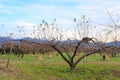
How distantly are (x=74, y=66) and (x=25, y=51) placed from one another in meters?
13.5

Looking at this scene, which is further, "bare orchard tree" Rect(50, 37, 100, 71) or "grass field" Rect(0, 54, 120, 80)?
"bare orchard tree" Rect(50, 37, 100, 71)

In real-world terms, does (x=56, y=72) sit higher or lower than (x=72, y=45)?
lower

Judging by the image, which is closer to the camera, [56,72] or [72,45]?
[56,72]

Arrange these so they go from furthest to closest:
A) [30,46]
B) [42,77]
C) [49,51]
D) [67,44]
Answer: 1. [30,46]
2. [49,51]
3. [67,44]
4. [42,77]

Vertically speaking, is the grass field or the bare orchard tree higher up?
the bare orchard tree

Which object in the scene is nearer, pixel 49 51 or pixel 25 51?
pixel 49 51

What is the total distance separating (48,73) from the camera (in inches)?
759

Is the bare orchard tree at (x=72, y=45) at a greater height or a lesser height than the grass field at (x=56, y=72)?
greater

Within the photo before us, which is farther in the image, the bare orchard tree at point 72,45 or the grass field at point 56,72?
the bare orchard tree at point 72,45

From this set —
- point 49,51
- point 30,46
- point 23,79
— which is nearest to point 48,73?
point 23,79

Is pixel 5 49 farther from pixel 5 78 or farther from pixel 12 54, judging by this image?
pixel 5 78

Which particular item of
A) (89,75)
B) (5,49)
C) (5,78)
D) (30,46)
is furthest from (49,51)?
(5,78)

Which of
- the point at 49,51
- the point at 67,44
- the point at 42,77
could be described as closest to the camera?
the point at 42,77

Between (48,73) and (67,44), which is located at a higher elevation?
(67,44)
